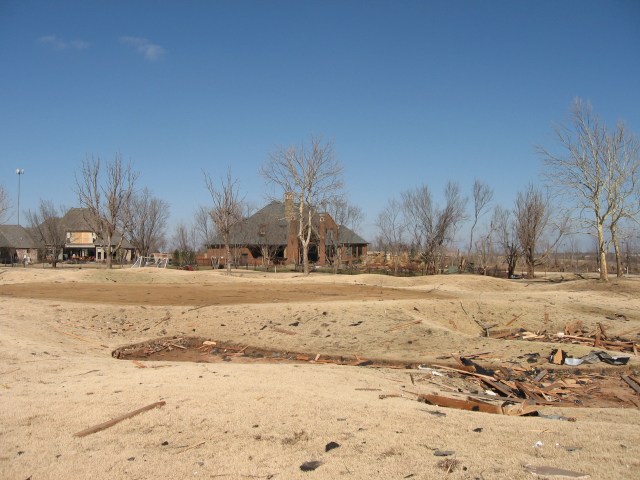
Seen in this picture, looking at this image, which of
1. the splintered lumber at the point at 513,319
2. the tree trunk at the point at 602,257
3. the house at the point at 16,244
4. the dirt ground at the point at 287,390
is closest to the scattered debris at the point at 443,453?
the dirt ground at the point at 287,390

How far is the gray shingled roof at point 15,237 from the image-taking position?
65000 millimetres

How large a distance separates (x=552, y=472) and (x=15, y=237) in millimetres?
75265

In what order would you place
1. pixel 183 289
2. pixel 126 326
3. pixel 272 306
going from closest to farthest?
pixel 126 326
pixel 272 306
pixel 183 289

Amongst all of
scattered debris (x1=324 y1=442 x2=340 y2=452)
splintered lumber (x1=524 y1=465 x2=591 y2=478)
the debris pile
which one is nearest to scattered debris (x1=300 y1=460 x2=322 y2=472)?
scattered debris (x1=324 y1=442 x2=340 y2=452)

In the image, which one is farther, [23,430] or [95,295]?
[95,295]

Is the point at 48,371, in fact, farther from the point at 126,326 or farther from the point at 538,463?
the point at 538,463

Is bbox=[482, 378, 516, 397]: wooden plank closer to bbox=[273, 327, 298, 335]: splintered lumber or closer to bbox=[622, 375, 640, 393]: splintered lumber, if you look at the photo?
bbox=[622, 375, 640, 393]: splintered lumber

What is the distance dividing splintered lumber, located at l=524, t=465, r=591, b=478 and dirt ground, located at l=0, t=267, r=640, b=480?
3.6 inches

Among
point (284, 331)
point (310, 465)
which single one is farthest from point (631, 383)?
point (284, 331)

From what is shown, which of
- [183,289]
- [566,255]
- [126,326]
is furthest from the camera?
[566,255]

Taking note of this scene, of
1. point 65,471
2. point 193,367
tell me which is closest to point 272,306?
point 193,367

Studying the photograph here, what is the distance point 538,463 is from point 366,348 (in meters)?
8.80

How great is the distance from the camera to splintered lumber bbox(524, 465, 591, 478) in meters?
4.41

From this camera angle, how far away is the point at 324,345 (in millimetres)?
13766
